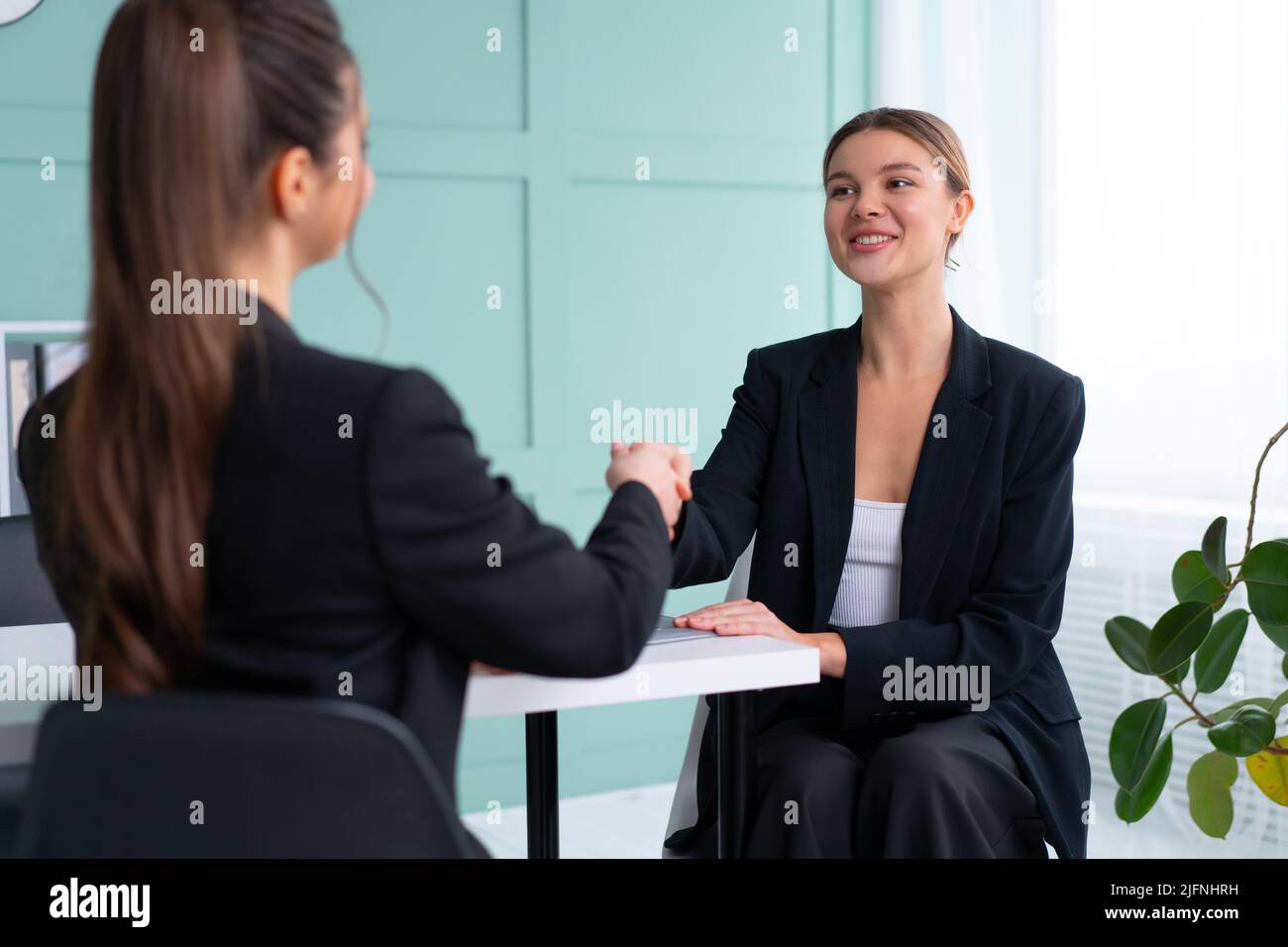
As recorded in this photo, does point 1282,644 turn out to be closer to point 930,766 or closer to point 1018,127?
point 930,766

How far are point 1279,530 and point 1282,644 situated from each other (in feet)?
3.56

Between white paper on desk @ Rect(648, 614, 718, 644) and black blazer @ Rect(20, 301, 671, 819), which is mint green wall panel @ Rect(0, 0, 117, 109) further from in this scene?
black blazer @ Rect(20, 301, 671, 819)

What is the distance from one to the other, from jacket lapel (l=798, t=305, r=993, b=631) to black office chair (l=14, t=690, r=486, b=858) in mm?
1202

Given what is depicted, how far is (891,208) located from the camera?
2.12m

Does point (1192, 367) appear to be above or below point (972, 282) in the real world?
below

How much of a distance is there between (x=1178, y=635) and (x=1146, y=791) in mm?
263

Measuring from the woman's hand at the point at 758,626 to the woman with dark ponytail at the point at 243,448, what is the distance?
621 mm

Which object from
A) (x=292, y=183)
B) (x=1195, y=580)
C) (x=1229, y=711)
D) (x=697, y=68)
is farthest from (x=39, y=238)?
(x=1229, y=711)

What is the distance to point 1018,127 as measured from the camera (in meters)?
3.75

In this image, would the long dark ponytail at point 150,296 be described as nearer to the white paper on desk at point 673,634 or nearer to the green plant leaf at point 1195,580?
the white paper on desk at point 673,634

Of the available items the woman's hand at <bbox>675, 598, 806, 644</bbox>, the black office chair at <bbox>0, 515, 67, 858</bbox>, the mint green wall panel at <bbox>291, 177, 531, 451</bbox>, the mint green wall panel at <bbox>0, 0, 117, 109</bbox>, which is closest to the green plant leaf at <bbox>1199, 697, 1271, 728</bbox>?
the woman's hand at <bbox>675, 598, 806, 644</bbox>

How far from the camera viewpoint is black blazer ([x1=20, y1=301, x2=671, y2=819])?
1.00m
